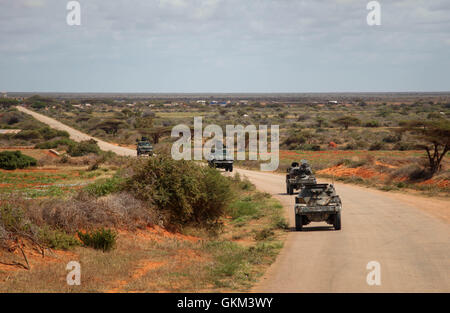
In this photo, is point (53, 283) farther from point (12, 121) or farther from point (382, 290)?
point (12, 121)

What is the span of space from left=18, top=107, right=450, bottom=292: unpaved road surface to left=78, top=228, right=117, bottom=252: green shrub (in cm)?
425

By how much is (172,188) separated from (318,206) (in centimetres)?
486

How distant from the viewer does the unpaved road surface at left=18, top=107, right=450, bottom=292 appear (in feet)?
36.6

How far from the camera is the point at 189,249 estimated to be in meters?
15.4

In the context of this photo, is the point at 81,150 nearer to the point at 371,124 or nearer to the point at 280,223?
the point at 280,223

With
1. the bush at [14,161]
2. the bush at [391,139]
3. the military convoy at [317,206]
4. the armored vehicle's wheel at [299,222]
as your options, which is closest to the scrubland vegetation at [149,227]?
the armored vehicle's wheel at [299,222]

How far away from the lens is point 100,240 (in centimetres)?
1438

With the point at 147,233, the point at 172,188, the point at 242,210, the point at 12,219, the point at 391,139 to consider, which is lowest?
the point at 242,210

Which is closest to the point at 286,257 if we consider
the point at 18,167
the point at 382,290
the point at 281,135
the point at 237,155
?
the point at 382,290

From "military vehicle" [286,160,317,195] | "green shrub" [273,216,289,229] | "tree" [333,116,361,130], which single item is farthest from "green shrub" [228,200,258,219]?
"tree" [333,116,361,130]

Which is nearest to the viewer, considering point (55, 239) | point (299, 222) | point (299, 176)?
point (55, 239)

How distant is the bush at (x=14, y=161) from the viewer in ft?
128

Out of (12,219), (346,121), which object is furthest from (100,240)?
(346,121)

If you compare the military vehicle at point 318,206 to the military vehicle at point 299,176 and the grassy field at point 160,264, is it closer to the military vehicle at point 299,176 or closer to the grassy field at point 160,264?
the grassy field at point 160,264
